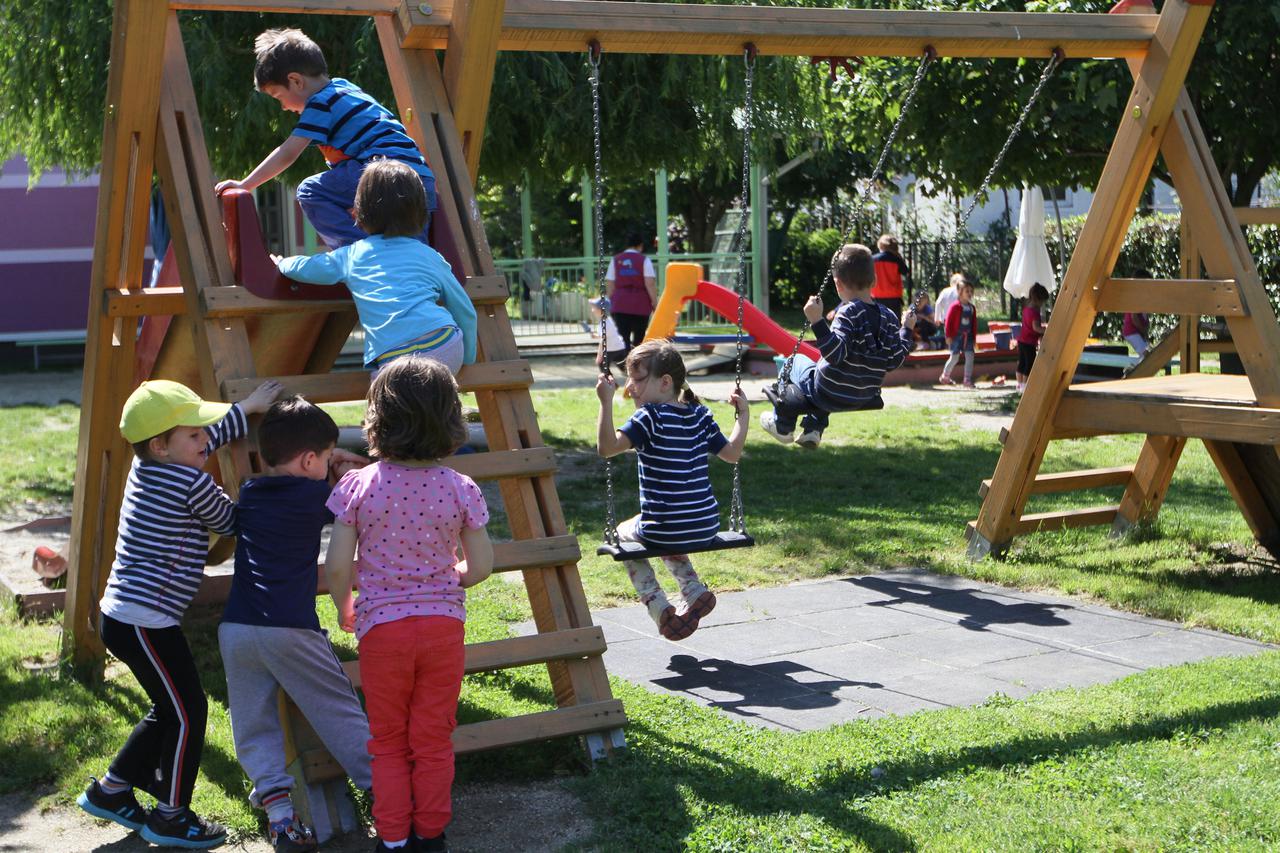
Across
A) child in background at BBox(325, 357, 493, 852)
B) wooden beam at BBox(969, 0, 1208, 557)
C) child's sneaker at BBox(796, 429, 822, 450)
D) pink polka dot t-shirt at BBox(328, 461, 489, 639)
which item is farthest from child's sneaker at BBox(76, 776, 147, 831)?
wooden beam at BBox(969, 0, 1208, 557)

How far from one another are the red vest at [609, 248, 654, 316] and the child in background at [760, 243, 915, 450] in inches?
322

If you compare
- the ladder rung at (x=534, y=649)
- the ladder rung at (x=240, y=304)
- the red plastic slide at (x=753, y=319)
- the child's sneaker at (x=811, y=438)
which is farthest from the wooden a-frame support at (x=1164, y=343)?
the ladder rung at (x=240, y=304)

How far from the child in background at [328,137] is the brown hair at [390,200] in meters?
0.47

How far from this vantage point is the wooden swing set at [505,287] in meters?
4.83

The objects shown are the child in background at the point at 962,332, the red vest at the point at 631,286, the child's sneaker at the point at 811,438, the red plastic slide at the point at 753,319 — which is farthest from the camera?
the child in background at the point at 962,332

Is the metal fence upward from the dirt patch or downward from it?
upward

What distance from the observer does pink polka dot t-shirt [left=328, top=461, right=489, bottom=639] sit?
388 centimetres

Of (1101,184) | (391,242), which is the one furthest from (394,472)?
(1101,184)

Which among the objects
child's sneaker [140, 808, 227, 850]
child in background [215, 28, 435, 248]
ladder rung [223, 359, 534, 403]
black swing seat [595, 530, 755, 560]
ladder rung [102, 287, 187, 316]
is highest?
child in background [215, 28, 435, 248]

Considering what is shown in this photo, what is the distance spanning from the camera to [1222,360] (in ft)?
38.7

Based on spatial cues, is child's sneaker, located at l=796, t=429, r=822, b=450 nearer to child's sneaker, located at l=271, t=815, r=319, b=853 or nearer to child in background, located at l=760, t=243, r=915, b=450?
child in background, located at l=760, t=243, r=915, b=450

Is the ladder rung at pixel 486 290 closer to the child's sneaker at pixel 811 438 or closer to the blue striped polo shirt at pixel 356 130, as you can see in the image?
the blue striped polo shirt at pixel 356 130

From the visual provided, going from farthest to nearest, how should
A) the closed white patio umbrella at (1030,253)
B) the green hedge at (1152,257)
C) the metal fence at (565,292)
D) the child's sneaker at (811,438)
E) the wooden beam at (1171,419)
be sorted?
1. the metal fence at (565,292)
2. the green hedge at (1152,257)
3. the closed white patio umbrella at (1030,253)
4. the child's sneaker at (811,438)
5. the wooden beam at (1171,419)

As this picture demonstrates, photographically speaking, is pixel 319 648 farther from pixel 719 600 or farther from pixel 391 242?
pixel 719 600
